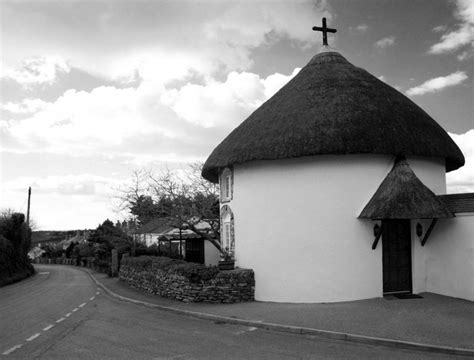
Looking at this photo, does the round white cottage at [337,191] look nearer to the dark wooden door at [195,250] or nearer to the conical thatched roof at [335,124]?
the conical thatched roof at [335,124]

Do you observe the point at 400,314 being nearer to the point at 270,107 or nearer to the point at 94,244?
the point at 270,107

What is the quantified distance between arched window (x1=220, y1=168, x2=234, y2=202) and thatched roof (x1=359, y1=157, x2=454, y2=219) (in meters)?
5.07

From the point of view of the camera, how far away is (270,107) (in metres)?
17.1

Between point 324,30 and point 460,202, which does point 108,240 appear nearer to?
point 324,30

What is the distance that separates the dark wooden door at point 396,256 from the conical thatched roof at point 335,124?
96.0 inches

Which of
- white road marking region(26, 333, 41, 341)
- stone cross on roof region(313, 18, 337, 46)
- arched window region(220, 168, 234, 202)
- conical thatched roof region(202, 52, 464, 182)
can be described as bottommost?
white road marking region(26, 333, 41, 341)

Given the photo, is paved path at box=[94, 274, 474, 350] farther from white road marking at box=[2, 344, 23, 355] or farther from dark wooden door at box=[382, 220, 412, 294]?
white road marking at box=[2, 344, 23, 355]

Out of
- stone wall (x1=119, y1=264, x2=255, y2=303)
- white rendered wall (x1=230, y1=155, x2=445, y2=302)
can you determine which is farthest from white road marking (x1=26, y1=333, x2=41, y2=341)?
white rendered wall (x1=230, y1=155, x2=445, y2=302)

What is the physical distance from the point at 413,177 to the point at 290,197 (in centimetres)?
376

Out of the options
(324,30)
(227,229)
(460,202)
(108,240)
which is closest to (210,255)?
(227,229)

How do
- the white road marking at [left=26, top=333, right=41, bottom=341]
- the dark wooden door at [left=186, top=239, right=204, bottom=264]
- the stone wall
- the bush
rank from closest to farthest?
the white road marking at [left=26, top=333, right=41, bottom=341] < the stone wall < the bush < the dark wooden door at [left=186, top=239, right=204, bottom=264]

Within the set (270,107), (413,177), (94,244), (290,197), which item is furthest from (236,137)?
(94,244)

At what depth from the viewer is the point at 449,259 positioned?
14375 millimetres

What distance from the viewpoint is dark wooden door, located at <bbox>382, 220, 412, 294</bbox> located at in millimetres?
14768
